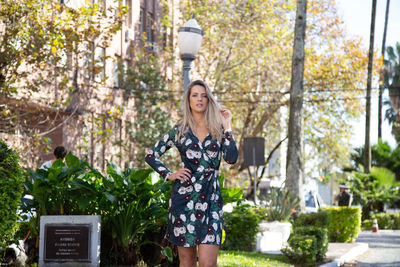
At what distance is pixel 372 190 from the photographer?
29.6m

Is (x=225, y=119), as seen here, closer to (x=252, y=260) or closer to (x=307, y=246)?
(x=252, y=260)

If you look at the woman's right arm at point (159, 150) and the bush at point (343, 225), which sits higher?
the woman's right arm at point (159, 150)

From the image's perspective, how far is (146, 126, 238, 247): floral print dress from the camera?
215 inches

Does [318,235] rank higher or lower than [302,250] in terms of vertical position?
higher

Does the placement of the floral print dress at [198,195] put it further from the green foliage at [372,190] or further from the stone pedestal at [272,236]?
the green foliage at [372,190]

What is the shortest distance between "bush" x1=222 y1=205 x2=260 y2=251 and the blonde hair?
716 cm

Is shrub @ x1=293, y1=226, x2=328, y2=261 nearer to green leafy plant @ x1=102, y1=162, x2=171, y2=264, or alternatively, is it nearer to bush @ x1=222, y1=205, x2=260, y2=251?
bush @ x1=222, y1=205, x2=260, y2=251

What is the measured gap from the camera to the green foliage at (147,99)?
88.5 ft

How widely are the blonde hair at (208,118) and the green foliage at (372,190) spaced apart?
24.3m

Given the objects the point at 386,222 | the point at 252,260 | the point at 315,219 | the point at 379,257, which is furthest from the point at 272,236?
the point at 386,222

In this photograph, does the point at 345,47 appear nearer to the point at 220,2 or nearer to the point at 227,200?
the point at 220,2

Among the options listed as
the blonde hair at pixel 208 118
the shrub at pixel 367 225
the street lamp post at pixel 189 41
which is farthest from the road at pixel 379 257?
the shrub at pixel 367 225

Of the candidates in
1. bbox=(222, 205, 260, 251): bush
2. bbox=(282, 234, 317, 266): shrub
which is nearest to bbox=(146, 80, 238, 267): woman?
bbox=(282, 234, 317, 266): shrub

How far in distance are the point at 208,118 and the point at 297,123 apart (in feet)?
40.7
